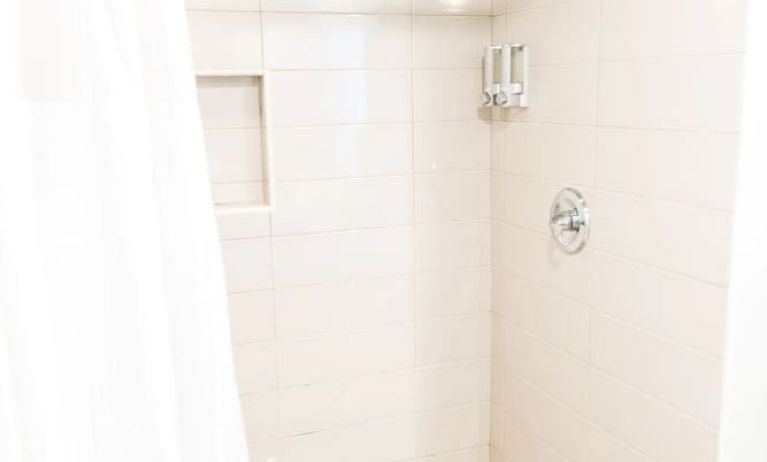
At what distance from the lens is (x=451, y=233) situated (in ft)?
6.51

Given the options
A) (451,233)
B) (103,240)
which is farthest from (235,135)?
(103,240)

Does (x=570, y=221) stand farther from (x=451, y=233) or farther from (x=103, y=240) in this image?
(x=103, y=240)

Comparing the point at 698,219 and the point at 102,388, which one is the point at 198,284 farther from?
the point at 698,219

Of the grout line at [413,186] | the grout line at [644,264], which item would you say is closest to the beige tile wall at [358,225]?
the grout line at [413,186]

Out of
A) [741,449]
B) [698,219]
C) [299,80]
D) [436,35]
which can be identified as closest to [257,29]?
[299,80]

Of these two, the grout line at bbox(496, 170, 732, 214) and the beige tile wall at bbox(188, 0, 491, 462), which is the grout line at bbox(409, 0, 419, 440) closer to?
the beige tile wall at bbox(188, 0, 491, 462)

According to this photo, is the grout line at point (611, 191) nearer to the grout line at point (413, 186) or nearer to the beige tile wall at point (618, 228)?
the beige tile wall at point (618, 228)

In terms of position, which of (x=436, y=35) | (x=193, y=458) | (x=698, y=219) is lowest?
(x=193, y=458)

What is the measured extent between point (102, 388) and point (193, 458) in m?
0.12

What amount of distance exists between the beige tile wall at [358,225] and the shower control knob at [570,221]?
0.34m

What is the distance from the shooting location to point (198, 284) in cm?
73

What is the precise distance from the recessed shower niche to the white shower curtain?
1.06m

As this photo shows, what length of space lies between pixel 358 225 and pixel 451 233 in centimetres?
27

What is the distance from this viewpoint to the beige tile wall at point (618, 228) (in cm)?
127
